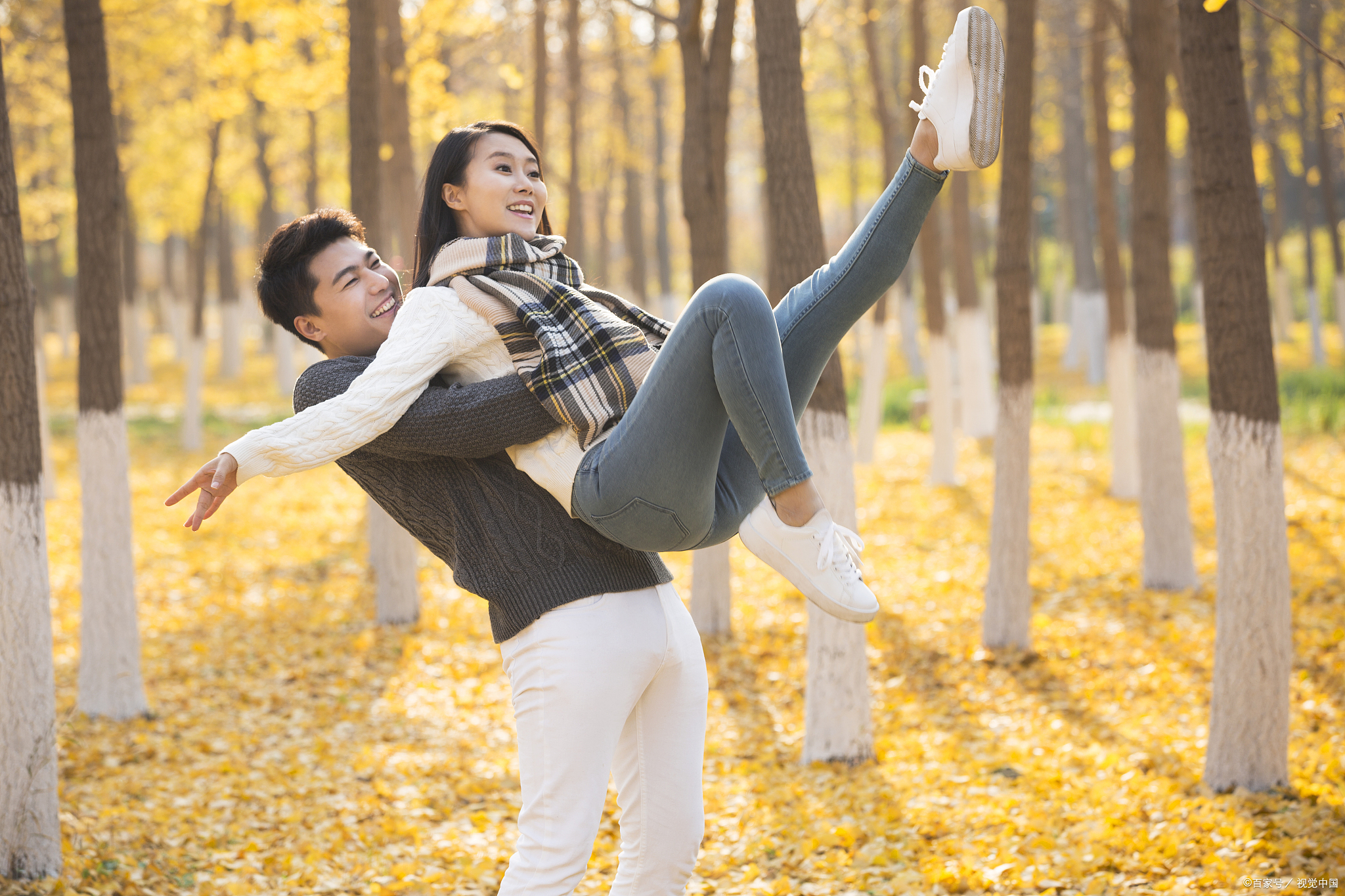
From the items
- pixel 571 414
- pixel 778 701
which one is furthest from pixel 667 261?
pixel 571 414

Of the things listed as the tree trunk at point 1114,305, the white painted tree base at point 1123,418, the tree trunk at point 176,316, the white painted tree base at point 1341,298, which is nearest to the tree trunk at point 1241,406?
the white painted tree base at point 1123,418

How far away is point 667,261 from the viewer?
2017cm

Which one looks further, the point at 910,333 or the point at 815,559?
the point at 910,333

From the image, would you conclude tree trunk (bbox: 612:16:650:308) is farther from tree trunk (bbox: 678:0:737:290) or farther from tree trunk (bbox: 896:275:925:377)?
tree trunk (bbox: 678:0:737:290)

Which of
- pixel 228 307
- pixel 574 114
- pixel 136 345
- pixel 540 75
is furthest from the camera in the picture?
pixel 228 307

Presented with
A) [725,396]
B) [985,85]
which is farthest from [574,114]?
[725,396]

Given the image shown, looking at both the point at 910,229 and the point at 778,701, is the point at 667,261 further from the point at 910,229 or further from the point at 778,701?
the point at 910,229

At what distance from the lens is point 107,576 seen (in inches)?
207

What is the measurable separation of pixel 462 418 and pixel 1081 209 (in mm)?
18264

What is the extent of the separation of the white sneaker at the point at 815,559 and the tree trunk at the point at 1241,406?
2.40 meters

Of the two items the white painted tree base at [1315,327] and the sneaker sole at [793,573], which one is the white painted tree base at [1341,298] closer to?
the white painted tree base at [1315,327]

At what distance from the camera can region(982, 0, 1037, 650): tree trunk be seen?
19.5ft

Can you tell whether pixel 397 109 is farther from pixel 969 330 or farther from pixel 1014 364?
pixel 969 330

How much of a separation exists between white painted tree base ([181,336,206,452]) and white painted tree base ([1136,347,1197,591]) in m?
10.5
